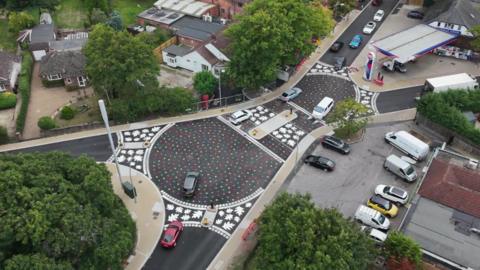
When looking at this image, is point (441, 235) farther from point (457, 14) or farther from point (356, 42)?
point (457, 14)

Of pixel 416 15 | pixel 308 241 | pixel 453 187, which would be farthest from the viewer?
pixel 416 15

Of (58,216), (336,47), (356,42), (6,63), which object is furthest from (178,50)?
(58,216)

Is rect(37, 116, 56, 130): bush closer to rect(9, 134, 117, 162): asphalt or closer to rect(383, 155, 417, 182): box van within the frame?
rect(9, 134, 117, 162): asphalt

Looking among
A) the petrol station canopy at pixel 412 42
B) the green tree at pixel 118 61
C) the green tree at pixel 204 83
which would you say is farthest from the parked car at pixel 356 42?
the green tree at pixel 118 61

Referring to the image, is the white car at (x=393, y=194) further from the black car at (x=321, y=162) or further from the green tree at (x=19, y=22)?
the green tree at (x=19, y=22)

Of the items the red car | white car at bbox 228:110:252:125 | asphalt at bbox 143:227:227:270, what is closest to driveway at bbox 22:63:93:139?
white car at bbox 228:110:252:125
